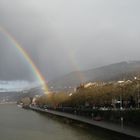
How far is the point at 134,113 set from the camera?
6431 cm

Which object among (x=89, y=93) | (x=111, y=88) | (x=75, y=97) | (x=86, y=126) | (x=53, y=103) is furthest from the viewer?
(x=53, y=103)

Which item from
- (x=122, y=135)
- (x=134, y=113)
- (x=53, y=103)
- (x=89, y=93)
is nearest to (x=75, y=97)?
(x=89, y=93)

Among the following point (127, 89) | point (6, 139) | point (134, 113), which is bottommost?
point (6, 139)

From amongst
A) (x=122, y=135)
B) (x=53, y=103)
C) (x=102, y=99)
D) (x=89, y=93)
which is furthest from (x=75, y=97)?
(x=122, y=135)

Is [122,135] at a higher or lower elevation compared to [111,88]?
lower

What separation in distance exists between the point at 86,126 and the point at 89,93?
43684mm

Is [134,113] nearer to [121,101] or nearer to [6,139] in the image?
[6,139]

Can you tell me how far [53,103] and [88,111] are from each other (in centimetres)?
8782

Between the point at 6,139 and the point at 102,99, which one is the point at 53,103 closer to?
the point at 102,99

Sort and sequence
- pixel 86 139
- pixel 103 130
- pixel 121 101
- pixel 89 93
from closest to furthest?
pixel 86 139
pixel 103 130
pixel 121 101
pixel 89 93

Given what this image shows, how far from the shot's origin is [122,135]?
1961 inches

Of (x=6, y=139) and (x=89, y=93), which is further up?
(x=89, y=93)

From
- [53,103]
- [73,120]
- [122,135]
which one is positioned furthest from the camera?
[53,103]

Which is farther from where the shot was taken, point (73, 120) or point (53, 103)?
point (53, 103)
